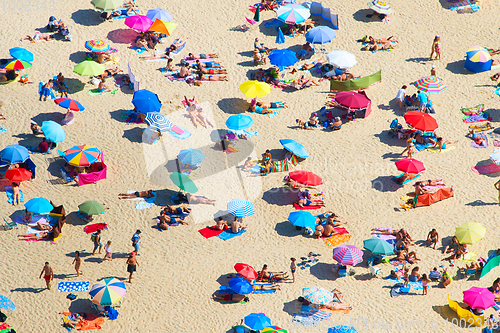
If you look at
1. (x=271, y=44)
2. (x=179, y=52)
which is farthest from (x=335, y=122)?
(x=179, y=52)

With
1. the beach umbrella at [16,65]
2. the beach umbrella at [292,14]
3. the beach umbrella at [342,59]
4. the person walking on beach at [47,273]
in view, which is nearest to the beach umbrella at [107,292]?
the person walking on beach at [47,273]

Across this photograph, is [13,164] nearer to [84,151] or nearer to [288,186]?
[84,151]

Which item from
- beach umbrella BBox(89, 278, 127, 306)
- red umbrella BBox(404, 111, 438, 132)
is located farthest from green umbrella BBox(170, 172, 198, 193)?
red umbrella BBox(404, 111, 438, 132)

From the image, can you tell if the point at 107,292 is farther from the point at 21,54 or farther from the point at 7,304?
the point at 21,54

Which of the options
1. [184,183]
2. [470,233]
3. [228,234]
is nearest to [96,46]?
[184,183]

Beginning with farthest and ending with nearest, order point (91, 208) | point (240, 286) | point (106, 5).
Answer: point (106, 5), point (91, 208), point (240, 286)

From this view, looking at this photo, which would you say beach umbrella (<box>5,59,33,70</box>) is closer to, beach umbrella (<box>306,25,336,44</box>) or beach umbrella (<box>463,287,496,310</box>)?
beach umbrella (<box>306,25,336,44</box>)
